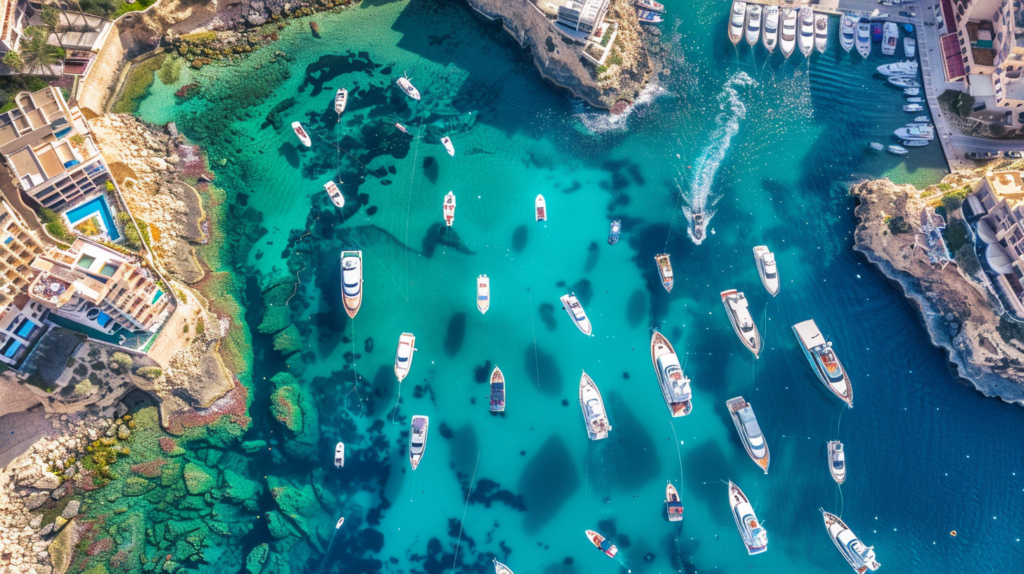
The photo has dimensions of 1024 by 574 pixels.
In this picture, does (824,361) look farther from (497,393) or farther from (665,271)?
(497,393)

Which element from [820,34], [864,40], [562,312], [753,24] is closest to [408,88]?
[562,312]

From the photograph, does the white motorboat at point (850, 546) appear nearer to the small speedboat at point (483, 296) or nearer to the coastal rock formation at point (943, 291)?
the coastal rock formation at point (943, 291)

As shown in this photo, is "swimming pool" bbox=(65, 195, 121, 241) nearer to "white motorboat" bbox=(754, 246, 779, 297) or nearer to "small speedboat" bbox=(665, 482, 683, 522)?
"small speedboat" bbox=(665, 482, 683, 522)

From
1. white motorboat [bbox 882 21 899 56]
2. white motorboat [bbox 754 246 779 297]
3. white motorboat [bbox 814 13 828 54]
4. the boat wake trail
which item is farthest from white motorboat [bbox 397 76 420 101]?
white motorboat [bbox 882 21 899 56]

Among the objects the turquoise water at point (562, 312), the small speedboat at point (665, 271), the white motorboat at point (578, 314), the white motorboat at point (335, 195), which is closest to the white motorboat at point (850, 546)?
the turquoise water at point (562, 312)

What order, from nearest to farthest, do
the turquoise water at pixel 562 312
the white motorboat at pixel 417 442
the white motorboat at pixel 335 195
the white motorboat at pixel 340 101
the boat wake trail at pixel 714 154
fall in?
the turquoise water at pixel 562 312
the white motorboat at pixel 417 442
the white motorboat at pixel 335 195
the boat wake trail at pixel 714 154
the white motorboat at pixel 340 101

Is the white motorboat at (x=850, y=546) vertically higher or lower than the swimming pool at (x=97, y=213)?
lower
